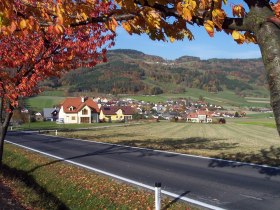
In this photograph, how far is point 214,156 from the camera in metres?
17.2

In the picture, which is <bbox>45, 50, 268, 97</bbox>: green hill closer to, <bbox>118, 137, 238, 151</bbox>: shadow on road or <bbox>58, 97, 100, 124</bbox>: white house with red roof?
<bbox>58, 97, 100, 124</bbox>: white house with red roof

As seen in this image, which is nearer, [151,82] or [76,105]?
[76,105]

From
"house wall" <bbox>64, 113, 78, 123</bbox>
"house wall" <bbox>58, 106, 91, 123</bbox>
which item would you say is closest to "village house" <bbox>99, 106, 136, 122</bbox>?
"house wall" <bbox>58, 106, 91, 123</bbox>

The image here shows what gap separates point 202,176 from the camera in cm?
1200

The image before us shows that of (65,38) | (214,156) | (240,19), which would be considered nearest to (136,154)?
(214,156)

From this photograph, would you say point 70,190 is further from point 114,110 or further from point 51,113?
point 114,110

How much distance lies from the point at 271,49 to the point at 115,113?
107706 millimetres

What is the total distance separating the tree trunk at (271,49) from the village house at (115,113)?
105 m

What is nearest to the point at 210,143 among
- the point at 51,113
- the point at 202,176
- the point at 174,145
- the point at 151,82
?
the point at 174,145

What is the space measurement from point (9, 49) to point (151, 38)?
27.7ft

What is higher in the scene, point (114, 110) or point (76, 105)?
point (76, 105)

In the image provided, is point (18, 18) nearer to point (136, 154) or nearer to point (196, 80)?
point (136, 154)

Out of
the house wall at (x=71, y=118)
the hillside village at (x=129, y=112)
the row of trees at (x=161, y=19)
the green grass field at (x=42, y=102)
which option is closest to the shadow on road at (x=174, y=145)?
the row of trees at (x=161, y=19)

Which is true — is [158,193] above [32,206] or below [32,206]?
above
